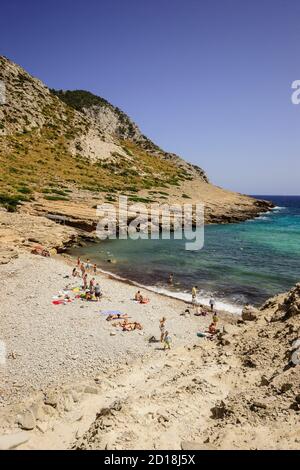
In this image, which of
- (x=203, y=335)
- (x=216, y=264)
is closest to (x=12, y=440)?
(x=203, y=335)

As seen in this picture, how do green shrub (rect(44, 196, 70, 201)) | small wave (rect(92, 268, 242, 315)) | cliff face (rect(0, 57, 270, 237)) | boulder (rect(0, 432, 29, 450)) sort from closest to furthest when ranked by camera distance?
boulder (rect(0, 432, 29, 450))
small wave (rect(92, 268, 242, 315))
green shrub (rect(44, 196, 70, 201))
cliff face (rect(0, 57, 270, 237))

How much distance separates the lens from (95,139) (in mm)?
94438

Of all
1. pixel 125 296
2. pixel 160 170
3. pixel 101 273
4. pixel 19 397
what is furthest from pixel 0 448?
pixel 160 170

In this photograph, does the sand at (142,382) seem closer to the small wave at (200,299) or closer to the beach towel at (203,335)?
the beach towel at (203,335)

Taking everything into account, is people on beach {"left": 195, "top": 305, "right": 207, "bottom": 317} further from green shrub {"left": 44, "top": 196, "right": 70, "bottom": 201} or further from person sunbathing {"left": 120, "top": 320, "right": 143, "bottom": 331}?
green shrub {"left": 44, "top": 196, "right": 70, "bottom": 201}

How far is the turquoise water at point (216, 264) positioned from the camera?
29.6 meters

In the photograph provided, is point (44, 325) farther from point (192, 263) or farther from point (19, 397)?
point (192, 263)

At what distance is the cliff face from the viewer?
53.7 m

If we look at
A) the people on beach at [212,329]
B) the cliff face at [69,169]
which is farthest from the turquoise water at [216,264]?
the cliff face at [69,169]

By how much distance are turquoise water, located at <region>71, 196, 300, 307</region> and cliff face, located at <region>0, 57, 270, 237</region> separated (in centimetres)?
1053

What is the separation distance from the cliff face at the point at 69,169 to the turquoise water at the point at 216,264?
10528mm

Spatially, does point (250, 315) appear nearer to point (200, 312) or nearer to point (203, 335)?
point (203, 335)

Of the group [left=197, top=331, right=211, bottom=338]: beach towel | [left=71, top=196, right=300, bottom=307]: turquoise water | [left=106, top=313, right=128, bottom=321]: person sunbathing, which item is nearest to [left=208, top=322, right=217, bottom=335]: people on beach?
[left=197, top=331, right=211, bottom=338]: beach towel

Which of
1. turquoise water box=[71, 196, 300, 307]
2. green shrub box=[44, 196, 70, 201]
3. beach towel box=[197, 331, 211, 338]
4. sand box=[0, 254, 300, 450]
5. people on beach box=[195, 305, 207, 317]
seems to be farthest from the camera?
green shrub box=[44, 196, 70, 201]
